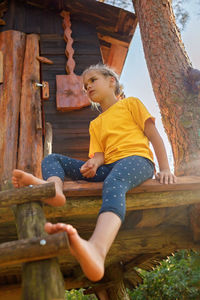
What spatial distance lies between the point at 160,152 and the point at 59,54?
12.9 feet

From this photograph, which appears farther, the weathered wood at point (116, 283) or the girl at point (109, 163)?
the weathered wood at point (116, 283)

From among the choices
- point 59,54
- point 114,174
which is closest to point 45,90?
point 59,54

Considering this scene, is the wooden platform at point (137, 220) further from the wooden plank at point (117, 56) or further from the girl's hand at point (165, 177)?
the wooden plank at point (117, 56)

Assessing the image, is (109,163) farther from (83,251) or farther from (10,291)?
(10,291)

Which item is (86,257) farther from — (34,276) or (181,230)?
(181,230)

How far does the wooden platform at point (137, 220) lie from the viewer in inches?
85.7

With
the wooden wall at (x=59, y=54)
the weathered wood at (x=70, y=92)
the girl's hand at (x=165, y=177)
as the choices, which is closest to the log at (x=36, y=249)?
the girl's hand at (x=165, y=177)

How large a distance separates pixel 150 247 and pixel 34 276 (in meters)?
1.97

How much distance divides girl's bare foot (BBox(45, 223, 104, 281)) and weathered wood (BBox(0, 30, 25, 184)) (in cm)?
296

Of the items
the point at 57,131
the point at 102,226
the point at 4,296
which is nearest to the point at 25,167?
the point at 57,131

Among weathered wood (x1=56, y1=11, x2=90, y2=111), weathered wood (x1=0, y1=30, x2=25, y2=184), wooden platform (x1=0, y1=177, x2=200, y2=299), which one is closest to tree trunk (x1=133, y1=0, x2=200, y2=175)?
wooden platform (x1=0, y1=177, x2=200, y2=299)

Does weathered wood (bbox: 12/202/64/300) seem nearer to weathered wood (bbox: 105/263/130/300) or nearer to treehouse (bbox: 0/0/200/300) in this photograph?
treehouse (bbox: 0/0/200/300)

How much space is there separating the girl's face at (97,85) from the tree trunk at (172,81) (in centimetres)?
81

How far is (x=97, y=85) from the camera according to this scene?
9.55 feet
